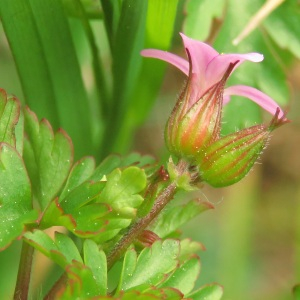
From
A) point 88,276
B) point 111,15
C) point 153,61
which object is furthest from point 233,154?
point 153,61

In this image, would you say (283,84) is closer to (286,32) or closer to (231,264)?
(286,32)

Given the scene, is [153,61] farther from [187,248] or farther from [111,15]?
[187,248]

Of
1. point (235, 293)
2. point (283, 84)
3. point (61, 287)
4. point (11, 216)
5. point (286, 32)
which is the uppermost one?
point (286, 32)

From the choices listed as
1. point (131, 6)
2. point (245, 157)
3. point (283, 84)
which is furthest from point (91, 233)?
point (283, 84)

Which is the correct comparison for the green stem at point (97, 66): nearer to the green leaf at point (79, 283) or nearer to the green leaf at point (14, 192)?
the green leaf at point (14, 192)

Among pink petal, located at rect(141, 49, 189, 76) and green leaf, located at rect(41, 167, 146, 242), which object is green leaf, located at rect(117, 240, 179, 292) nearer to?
green leaf, located at rect(41, 167, 146, 242)

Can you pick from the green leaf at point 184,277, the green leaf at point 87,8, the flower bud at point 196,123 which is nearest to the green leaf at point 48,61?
the green leaf at point 87,8
